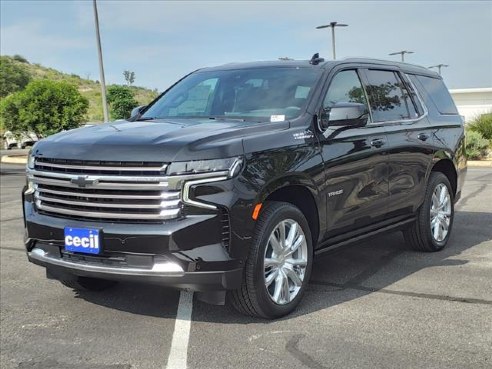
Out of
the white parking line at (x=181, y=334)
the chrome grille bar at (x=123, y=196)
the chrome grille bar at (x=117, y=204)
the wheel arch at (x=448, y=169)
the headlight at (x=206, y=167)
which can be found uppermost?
the headlight at (x=206, y=167)

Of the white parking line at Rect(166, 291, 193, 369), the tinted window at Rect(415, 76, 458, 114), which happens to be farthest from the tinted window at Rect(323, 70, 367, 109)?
the white parking line at Rect(166, 291, 193, 369)

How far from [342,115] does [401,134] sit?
1338 millimetres

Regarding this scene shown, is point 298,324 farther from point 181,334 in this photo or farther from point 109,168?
point 109,168

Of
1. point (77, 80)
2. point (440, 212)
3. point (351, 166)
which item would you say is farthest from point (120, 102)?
point (77, 80)

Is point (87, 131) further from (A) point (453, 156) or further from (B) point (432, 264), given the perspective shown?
(A) point (453, 156)

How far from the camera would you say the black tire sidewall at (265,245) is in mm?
4051

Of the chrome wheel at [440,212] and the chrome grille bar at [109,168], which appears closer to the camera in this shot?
the chrome grille bar at [109,168]

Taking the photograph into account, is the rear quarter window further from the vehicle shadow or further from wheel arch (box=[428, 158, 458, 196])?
the vehicle shadow

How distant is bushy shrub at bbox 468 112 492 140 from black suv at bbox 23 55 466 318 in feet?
55.9

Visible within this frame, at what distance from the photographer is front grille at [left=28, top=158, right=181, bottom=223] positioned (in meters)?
3.78

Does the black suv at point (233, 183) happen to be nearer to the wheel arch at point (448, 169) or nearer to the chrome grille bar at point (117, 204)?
the chrome grille bar at point (117, 204)

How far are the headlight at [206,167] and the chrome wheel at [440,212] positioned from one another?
10.7ft

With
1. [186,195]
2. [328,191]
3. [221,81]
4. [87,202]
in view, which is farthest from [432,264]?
[87,202]

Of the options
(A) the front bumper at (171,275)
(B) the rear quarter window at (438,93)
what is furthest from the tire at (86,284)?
(B) the rear quarter window at (438,93)
